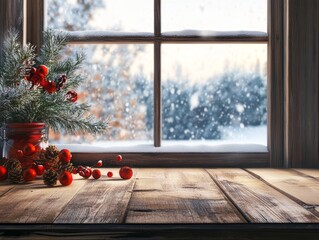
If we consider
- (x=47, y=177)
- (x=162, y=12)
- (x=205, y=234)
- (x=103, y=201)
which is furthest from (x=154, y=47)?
(x=205, y=234)

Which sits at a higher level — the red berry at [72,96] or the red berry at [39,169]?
the red berry at [72,96]

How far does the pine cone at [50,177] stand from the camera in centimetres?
148

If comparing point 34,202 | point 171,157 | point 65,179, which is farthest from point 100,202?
point 171,157

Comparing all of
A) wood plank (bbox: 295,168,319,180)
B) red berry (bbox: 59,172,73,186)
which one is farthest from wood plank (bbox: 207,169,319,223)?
red berry (bbox: 59,172,73,186)

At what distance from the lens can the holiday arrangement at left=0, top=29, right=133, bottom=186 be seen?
1.55 metres

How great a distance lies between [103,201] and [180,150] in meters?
0.74

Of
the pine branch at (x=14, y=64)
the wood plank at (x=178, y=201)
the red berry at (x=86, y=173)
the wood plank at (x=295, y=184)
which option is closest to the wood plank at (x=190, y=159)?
the wood plank at (x=295, y=184)

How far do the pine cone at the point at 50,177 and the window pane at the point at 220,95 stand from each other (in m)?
0.60

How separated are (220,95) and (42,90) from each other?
67cm

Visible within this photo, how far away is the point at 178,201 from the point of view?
125cm

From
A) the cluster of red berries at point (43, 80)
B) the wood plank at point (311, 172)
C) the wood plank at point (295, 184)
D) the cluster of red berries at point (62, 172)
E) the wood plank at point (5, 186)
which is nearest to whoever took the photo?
the wood plank at point (295, 184)

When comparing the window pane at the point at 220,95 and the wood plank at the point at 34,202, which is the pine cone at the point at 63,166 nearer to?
the wood plank at the point at 34,202

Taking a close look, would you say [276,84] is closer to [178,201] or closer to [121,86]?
[121,86]

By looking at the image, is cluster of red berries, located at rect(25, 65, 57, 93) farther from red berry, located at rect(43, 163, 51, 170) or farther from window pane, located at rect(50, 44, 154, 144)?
window pane, located at rect(50, 44, 154, 144)
